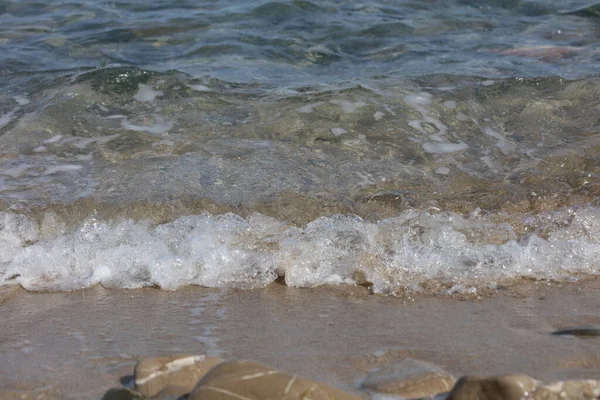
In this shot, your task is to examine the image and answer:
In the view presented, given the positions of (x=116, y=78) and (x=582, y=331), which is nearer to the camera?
(x=582, y=331)

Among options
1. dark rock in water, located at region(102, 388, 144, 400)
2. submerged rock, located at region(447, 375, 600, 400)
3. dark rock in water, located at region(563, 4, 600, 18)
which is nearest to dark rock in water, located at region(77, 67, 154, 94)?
dark rock in water, located at region(102, 388, 144, 400)

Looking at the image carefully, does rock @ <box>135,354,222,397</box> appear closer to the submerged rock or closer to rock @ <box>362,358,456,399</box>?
rock @ <box>362,358,456,399</box>

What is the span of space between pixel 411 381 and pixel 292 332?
0.65m

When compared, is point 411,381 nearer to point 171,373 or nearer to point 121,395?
point 171,373

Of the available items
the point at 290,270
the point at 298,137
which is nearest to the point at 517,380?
the point at 290,270

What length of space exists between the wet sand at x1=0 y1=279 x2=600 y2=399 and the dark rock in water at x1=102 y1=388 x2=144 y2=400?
0.17 metres

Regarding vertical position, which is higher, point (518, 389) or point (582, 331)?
point (518, 389)

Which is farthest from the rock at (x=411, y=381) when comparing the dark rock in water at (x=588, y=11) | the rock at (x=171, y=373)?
the dark rock in water at (x=588, y=11)

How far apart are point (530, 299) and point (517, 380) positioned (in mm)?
1081

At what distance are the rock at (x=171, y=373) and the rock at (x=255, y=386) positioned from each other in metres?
0.14

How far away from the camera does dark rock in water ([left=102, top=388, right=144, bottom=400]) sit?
2119mm

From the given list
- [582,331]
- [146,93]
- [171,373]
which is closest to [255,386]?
[171,373]

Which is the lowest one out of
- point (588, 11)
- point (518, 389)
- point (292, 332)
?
point (292, 332)

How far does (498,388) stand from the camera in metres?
1.98
